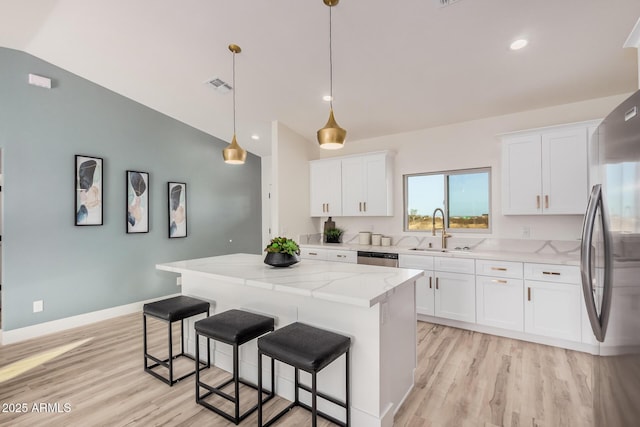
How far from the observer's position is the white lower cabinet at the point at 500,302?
317 centimetres

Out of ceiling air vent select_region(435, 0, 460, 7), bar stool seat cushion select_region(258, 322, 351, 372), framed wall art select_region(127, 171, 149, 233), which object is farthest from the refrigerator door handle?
framed wall art select_region(127, 171, 149, 233)

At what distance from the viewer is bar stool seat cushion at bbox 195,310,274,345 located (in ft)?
6.52

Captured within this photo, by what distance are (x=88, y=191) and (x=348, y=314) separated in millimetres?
3816

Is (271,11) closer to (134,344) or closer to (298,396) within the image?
(298,396)

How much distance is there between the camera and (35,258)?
3496 mm

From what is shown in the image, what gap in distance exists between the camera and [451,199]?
166 inches

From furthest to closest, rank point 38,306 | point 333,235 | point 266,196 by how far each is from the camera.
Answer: point 266,196 → point 333,235 → point 38,306

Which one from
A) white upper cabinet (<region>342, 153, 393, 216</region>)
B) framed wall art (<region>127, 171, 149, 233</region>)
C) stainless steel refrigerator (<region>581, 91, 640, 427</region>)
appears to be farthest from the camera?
white upper cabinet (<region>342, 153, 393, 216</region>)

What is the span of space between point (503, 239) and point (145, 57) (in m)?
4.72

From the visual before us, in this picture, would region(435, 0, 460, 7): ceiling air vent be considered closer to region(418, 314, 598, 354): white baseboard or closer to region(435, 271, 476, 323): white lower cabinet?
region(435, 271, 476, 323): white lower cabinet

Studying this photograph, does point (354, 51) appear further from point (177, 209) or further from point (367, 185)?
point (177, 209)

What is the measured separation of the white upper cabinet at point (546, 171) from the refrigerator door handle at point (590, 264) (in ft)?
6.76

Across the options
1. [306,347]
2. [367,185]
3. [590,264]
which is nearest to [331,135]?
[306,347]

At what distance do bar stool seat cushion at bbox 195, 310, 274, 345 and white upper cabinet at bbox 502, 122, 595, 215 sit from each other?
3.02 meters
